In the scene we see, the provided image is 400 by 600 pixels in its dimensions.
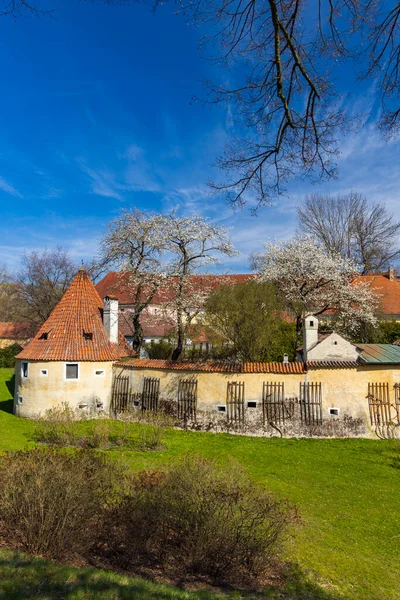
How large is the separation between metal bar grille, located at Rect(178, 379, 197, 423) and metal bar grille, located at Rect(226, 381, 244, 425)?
53.9 inches

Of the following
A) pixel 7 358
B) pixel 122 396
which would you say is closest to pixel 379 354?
pixel 122 396

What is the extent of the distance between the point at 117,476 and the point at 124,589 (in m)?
2.56

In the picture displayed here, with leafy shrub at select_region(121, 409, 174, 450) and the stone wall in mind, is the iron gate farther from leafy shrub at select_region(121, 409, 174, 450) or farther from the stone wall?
leafy shrub at select_region(121, 409, 174, 450)

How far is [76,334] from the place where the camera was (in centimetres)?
1714

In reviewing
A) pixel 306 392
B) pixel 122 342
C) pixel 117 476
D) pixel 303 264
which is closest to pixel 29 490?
pixel 117 476

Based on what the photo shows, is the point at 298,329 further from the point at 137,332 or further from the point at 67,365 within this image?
the point at 67,365

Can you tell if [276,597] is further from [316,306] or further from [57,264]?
[57,264]

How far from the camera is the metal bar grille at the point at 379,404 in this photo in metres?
14.7

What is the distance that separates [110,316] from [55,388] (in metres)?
4.19

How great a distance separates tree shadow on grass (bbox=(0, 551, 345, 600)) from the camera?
392 cm

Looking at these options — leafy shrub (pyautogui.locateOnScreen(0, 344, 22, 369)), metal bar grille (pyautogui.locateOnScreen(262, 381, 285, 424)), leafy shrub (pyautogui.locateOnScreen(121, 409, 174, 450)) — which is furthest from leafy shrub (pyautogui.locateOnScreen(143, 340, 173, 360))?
leafy shrub (pyautogui.locateOnScreen(0, 344, 22, 369))

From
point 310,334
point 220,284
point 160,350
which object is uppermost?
point 220,284

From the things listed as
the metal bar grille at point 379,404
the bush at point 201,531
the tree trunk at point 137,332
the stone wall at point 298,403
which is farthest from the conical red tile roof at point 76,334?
the bush at point 201,531

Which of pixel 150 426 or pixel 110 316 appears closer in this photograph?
pixel 150 426
